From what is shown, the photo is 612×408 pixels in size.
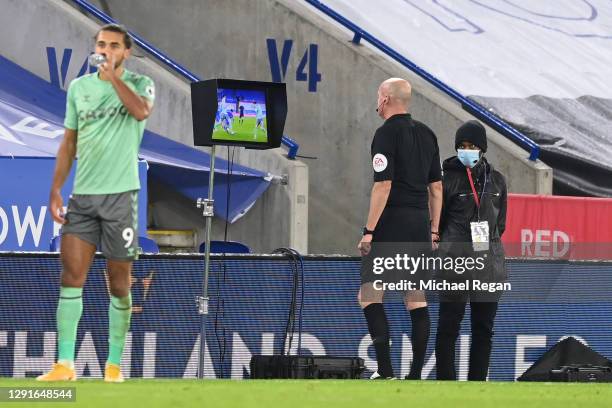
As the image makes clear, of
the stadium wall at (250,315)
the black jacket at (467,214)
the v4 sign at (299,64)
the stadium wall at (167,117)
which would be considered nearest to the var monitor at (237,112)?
the stadium wall at (250,315)

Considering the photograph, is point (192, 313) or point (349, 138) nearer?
point (192, 313)

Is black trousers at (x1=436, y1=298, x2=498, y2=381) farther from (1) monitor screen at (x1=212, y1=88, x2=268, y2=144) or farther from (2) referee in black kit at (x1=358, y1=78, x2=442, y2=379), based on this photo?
(1) monitor screen at (x1=212, y1=88, x2=268, y2=144)

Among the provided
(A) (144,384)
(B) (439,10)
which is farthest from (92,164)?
(B) (439,10)

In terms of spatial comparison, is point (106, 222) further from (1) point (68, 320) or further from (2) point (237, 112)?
(2) point (237, 112)

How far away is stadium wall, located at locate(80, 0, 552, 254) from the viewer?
16.9 meters

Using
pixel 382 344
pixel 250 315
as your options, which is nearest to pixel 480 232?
pixel 382 344

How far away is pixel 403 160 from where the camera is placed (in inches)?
370

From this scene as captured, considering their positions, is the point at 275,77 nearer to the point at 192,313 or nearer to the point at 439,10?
the point at 439,10

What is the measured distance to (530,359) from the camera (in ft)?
35.2

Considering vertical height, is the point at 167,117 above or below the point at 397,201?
above

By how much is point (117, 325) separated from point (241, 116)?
10.1 feet

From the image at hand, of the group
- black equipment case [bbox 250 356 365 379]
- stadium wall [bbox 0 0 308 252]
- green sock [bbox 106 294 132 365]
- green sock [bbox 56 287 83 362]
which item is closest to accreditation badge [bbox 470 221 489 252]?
black equipment case [bbox 250 356 365 379]

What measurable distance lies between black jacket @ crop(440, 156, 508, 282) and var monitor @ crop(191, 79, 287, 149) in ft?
4.83

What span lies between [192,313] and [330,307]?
955 mm
